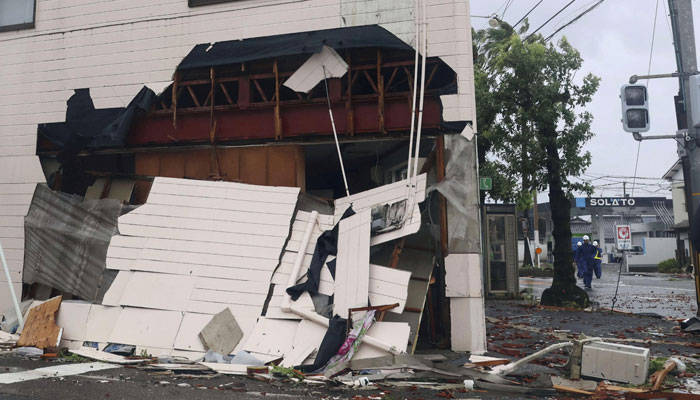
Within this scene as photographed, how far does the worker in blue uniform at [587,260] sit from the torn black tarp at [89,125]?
54.2 feet

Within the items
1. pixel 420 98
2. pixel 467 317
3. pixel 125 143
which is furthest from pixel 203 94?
pixel 467 317

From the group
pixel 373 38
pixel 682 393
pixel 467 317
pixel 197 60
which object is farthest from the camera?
pixel 197 60

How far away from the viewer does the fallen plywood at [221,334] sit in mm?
8023

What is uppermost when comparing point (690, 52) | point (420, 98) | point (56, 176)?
point (690, 52)

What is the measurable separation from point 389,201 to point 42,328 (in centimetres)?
549

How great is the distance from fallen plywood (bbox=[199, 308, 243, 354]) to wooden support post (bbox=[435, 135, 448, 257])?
3.37m

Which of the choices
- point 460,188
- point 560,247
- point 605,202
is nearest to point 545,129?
point 560,247

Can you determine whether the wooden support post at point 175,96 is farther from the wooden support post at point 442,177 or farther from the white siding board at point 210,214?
the wooden support post at point 442,177

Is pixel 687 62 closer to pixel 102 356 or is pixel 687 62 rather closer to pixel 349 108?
pixel 349 108

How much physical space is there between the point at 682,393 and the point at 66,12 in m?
11.8

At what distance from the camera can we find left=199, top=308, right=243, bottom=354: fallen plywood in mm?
8023

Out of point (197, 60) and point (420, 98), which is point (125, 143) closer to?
point (197, 60)

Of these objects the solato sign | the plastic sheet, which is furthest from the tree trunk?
the solato sign

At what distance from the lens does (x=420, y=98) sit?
9070 mm
